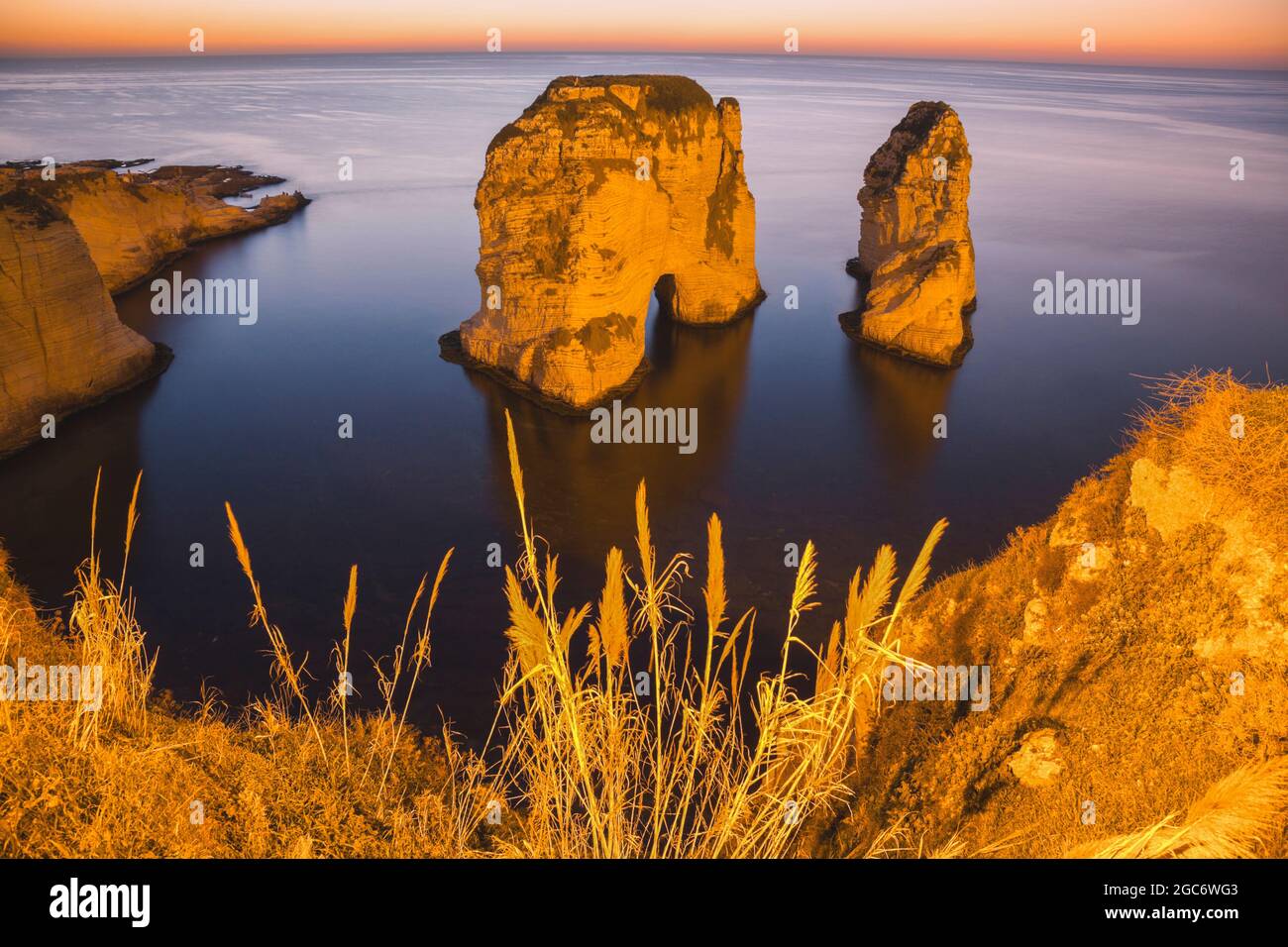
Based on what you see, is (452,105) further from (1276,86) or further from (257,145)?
(1276,86)

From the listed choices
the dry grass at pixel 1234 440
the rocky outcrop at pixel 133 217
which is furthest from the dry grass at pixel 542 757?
the rocky outcrop at pixel 133 217

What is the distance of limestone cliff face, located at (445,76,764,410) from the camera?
22828mm

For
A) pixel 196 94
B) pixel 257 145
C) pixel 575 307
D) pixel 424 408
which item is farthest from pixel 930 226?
pixel 196 94

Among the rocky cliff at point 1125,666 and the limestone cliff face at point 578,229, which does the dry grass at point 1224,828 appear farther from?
the limestone cliff face at point 578,229

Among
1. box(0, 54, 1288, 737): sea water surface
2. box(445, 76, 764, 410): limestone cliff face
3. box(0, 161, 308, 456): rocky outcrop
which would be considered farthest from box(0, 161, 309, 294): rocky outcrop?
box(445, 76, 764, 410): limestone cliff face

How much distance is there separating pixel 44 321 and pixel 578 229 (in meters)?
13.4

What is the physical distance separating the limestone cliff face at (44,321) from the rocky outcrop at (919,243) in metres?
23.0

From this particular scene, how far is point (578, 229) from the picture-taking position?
22750mm

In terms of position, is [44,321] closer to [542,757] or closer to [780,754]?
[542,757]

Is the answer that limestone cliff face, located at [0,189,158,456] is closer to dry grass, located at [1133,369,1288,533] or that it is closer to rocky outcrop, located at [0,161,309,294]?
rocky outcrop, located at [0,161,309,294]

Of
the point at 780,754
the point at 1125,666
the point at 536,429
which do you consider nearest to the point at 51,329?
the point at 536,429

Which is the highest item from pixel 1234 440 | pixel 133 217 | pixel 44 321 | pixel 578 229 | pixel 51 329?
pixel 133 217

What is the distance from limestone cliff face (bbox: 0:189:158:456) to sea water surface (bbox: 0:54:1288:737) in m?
0.93

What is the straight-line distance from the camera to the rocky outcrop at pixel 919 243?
27094 millimetres
